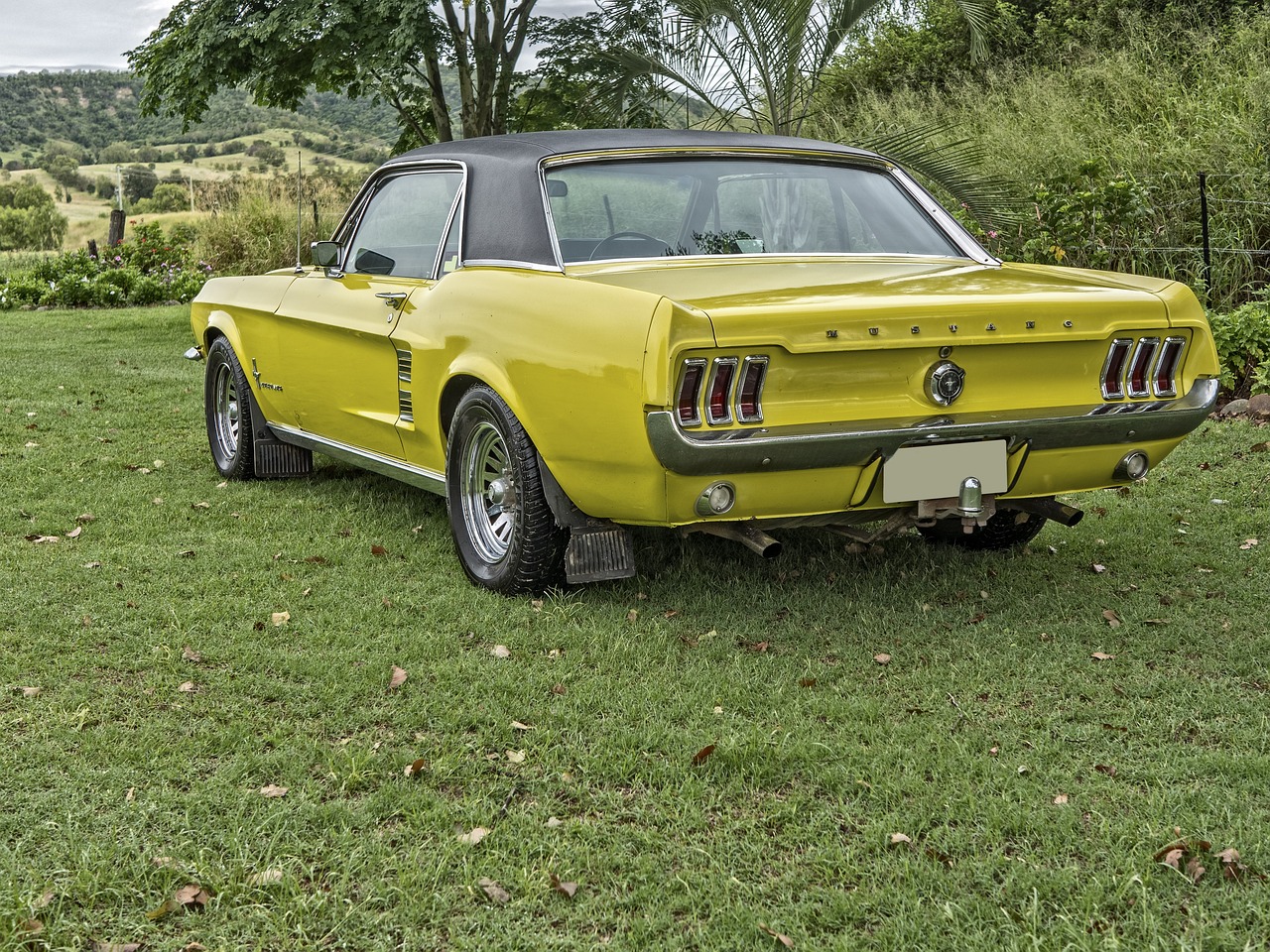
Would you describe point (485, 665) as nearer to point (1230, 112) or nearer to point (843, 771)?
point (843, 771)

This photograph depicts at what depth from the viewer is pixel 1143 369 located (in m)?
4.35

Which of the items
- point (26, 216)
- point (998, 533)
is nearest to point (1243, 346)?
point (998, 533)

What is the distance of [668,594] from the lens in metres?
4.84

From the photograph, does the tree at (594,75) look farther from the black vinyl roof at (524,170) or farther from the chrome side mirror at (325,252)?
the black vinyl roof at (524,170)

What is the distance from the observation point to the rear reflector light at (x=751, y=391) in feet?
12.5

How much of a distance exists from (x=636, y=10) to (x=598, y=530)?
356 inches

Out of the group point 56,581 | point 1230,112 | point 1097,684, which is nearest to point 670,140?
point 1097,684

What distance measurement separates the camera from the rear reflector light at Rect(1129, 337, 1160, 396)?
4320 millimetres

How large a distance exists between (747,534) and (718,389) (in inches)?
24.7

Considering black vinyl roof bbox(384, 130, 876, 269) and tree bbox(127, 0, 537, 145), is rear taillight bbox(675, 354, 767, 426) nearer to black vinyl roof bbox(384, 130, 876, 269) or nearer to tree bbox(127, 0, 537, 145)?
black vinyl roof bbox(384, 130, 876, 269)

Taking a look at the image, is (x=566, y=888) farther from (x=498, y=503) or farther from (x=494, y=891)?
(x=498, y=503)

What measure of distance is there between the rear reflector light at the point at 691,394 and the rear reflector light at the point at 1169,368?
5.31ft

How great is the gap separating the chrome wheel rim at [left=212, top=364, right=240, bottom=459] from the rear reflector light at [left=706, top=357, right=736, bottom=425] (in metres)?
3.94

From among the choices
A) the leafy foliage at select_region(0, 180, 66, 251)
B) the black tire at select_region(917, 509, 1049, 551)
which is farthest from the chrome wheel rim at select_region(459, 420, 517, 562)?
the leafy foliage at select_region(0, 180, 66, 251)
